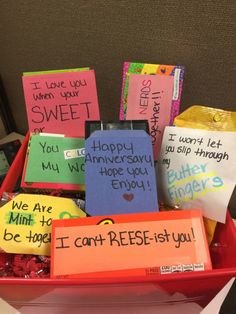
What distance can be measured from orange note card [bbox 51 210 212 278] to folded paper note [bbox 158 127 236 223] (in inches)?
2.1

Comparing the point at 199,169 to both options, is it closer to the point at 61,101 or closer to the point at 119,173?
the point at 119,173

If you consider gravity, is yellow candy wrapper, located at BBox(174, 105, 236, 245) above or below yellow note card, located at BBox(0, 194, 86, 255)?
above

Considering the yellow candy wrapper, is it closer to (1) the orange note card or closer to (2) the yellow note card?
(1) the orange note card

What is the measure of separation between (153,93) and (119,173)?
0.18 m

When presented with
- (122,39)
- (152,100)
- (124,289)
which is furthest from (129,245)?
(122,39)

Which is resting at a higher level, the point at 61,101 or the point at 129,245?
the point at 61,101

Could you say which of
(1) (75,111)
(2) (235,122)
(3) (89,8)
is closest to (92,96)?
(1) (75,111)

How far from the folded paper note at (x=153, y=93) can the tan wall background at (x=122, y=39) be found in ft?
0.11

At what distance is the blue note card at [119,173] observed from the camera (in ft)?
1.85

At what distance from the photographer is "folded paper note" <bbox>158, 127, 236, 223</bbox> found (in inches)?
22.2

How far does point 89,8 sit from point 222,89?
1.04ft

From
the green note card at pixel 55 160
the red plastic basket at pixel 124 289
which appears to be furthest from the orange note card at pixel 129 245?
the green note card at pixel 55 160

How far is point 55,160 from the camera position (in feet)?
2.14

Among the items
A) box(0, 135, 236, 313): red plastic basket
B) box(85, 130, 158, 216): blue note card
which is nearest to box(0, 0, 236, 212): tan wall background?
box(85, 130, 158, 216): blue note card
